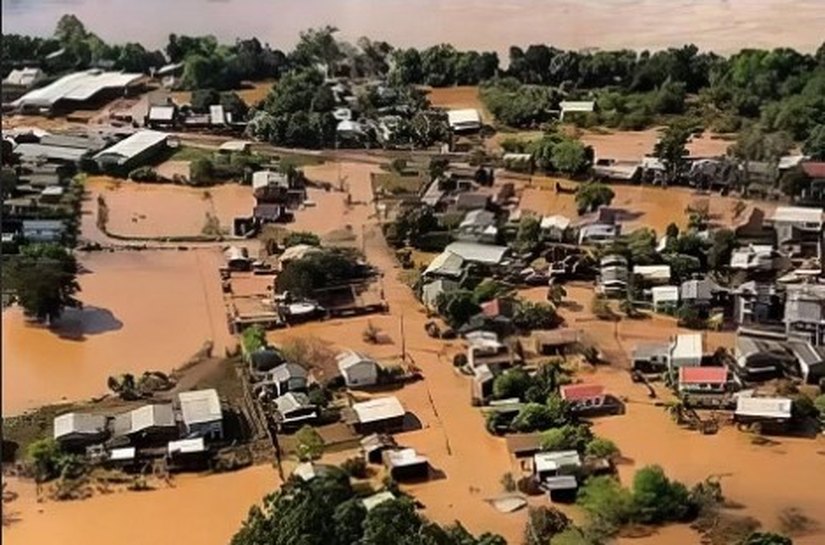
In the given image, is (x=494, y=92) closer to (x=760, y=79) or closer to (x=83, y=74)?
(x=760, y=79)

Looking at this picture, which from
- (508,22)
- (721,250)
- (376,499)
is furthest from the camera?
(721,250)

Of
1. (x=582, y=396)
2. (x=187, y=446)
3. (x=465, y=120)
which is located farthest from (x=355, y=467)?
(x=465, y=120)

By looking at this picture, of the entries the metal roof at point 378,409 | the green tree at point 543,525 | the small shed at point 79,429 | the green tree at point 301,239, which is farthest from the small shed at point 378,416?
the green tree at point 301,239

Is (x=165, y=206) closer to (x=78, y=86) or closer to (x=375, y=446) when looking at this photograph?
(x=78, y=86)

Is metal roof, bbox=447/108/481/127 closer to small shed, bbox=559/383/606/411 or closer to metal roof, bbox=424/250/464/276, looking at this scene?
metal roof, bbox=424/250/464/276

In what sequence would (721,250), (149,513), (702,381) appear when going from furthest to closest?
(721,250), (702,381), (149,513)

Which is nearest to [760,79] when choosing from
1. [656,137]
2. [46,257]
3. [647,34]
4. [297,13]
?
[656,137]

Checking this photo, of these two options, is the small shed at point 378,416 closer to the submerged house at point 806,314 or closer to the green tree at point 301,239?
the green tree at point 301,239
